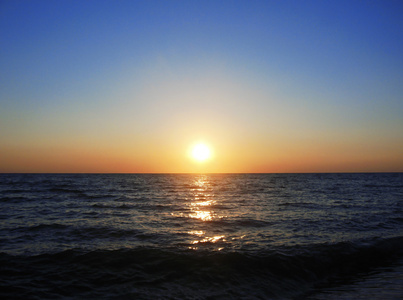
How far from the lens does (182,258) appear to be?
35.0 ft

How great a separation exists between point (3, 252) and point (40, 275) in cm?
336

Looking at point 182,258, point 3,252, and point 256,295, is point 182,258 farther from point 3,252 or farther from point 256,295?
point 3,252

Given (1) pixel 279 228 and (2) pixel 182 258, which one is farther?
(1) pixel 279 228

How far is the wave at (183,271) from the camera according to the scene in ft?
26.7

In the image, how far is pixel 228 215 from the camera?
69.0 feet

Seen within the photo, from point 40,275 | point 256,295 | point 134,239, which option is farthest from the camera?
point 134,239

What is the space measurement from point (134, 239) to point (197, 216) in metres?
7.88

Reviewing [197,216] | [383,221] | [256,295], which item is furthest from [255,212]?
[256,295]

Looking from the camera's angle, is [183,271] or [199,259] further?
[199,259]

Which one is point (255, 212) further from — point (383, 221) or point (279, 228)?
point (383, 221)

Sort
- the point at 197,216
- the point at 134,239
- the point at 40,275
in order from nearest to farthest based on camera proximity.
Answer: the point at 40,275, the point at 134,239, the point at 197,216

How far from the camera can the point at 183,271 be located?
31.5ft

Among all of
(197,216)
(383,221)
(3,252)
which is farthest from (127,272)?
(383,221)

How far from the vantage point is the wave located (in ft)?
26.7
